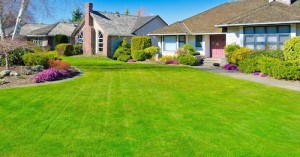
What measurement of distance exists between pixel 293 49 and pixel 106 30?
27.2 m

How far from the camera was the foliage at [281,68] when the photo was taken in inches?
685

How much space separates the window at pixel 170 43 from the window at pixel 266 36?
9831mm

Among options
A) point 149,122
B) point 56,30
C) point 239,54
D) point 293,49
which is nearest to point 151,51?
point 239,54

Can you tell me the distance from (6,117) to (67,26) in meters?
48.5

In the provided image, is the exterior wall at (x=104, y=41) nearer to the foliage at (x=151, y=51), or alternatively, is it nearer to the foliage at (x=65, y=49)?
the foliage at (x=65, y=49)

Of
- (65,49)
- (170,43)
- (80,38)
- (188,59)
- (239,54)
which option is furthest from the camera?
(80,38)

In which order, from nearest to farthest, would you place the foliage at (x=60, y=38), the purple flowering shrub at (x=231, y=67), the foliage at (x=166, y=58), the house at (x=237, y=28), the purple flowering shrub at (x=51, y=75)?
the purple flowering shrub at (x=51, y=75) → the purple flowering shrub at (x=231, y=67) → the house at (x=237, y=28) → the foliage at (x=166, y=58) → the foliage at (x=60, y=38)

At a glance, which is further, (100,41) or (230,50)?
(100,41)

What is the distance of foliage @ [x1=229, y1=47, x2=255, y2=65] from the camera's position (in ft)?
77.7

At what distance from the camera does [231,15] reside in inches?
1308

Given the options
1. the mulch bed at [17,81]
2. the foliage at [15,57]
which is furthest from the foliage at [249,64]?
the foliage at [15,57]

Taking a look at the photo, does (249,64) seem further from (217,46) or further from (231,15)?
(231,15)

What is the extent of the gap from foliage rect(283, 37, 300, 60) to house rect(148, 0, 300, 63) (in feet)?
13.3

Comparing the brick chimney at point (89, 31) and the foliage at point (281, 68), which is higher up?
the brick chimney at point (89, 31)
